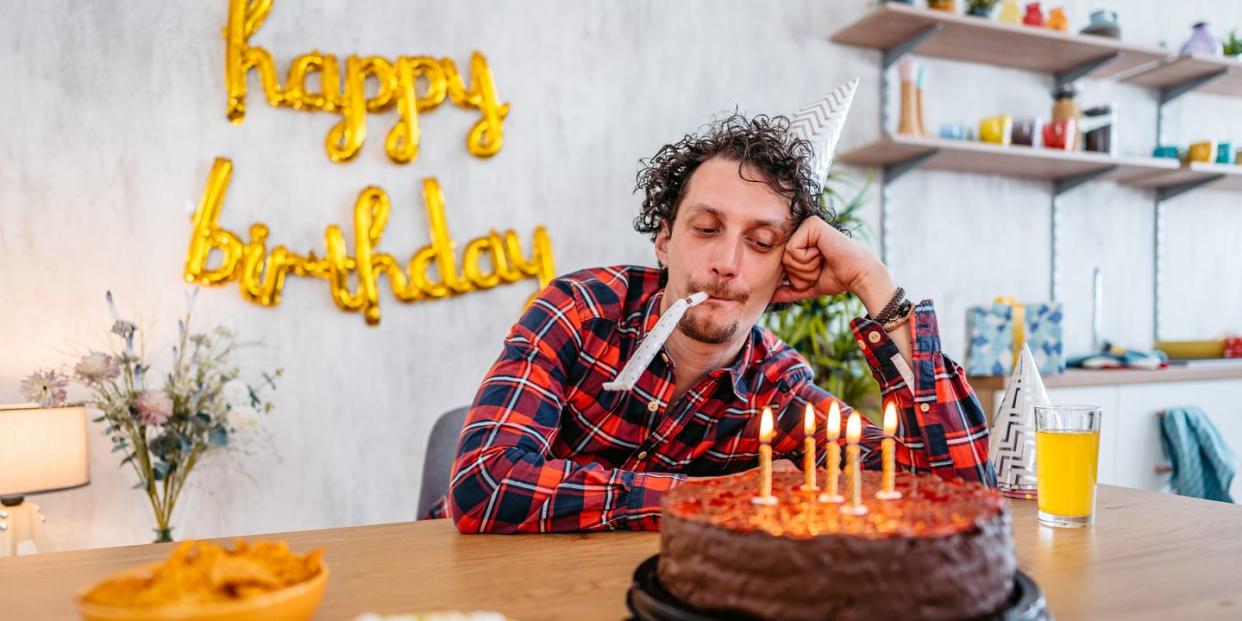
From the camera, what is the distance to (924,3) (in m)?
3.15

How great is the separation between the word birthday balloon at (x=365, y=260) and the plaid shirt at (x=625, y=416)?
1246 mm

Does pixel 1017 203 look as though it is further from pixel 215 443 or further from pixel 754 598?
pixel 754 598

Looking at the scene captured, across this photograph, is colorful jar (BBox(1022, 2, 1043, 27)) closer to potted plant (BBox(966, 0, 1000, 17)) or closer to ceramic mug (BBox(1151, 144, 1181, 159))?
potted plant (BBox(966, 0, 1000, 17))

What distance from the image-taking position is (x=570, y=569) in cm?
92

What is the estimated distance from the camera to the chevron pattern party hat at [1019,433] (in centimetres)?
129

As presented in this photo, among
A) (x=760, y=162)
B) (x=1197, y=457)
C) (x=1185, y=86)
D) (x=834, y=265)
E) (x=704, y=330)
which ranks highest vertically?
(x=1185, y=86)

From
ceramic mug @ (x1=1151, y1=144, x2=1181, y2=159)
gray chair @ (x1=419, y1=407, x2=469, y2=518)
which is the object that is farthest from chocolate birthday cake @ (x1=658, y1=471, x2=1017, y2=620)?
ceramic mug @ (x1=1151, y1=144, x2=1181, y2=159)

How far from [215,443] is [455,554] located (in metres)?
1.55

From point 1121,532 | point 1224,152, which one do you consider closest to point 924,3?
point 1224,152

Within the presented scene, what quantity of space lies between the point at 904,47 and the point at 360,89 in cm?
199

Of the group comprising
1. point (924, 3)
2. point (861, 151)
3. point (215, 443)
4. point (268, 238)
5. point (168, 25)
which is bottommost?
point (215, 443)

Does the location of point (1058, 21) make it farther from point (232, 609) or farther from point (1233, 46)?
point (232, 609)

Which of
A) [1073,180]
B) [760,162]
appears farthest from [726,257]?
[1073,180]

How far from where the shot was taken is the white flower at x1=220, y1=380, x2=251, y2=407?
7.58 ft
